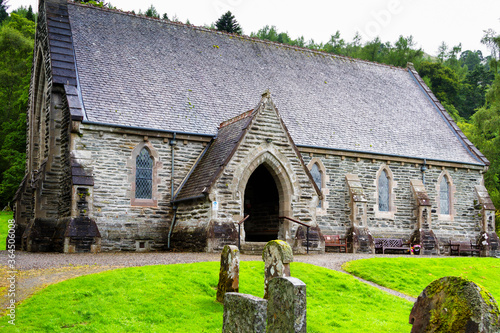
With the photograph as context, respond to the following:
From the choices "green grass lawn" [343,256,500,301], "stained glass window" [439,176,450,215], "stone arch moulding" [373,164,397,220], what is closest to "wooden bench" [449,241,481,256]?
"stained glass window" [439,176,450,215]

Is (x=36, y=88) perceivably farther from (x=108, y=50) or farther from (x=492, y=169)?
(x=492, y=169)

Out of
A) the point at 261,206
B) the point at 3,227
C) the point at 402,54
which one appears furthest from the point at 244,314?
the point at 402,54

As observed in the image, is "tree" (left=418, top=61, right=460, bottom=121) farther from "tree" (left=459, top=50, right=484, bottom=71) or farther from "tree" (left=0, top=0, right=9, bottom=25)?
"tree" (left=0, top=0, right=9, bottom=25)

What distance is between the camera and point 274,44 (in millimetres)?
30188

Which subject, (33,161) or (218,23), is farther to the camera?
(218,23)

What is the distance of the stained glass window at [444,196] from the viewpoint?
2833 centimetres

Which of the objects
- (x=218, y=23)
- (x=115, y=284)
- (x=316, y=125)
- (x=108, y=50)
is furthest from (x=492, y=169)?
(x=115, y=284)

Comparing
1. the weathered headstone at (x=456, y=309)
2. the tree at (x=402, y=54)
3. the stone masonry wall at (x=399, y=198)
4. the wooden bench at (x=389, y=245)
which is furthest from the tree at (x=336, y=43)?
the weathered headstone at (x=456, y=309)

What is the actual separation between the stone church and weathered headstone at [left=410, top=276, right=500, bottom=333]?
11.1 meters

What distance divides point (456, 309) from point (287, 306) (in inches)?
86.3

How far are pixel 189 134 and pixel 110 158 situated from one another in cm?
336

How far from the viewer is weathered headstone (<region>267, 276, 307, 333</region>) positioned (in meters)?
6.97

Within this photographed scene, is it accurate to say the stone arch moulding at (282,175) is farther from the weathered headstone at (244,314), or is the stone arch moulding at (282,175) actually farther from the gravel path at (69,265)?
the weathered headstone at (244,314)

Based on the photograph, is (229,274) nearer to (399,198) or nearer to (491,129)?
(399,198)
